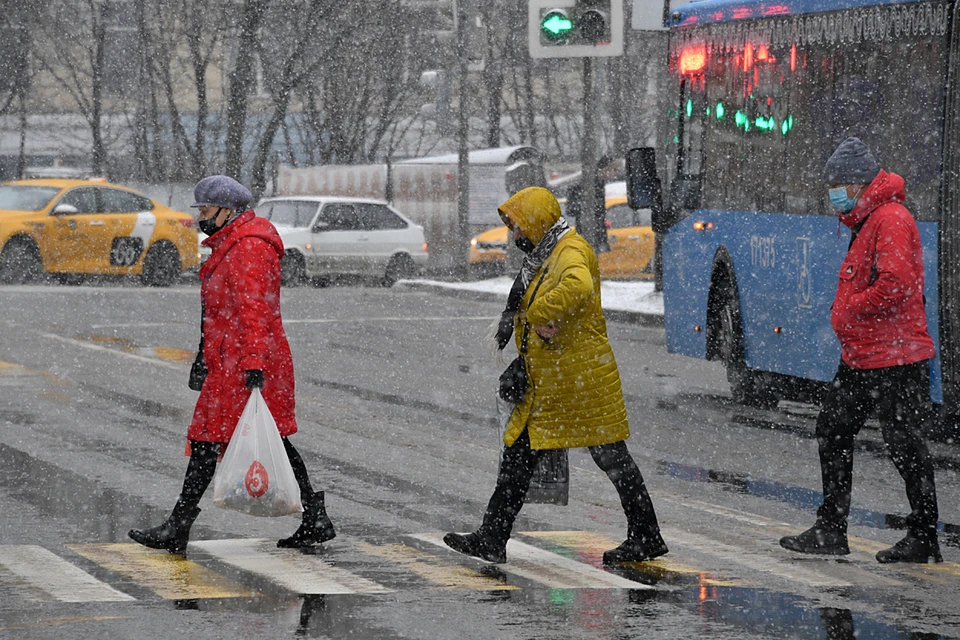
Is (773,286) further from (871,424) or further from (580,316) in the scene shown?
(580,316)

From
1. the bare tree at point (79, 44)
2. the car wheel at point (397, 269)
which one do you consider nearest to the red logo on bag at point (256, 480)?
the car wheel at point (397, 269)

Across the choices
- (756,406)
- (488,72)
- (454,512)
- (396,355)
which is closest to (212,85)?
(488,72)

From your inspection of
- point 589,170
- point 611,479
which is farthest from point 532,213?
point 589,170

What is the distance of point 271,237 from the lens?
25.3 ft

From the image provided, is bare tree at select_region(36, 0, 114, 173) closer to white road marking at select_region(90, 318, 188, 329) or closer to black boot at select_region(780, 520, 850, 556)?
white road marking at select_region(90, 318, 188, 329)

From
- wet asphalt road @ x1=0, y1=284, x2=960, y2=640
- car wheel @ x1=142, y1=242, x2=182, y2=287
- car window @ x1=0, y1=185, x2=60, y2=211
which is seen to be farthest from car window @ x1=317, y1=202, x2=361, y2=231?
wet asphalt road @ x1=0, y1=284, x2=960, y2=640

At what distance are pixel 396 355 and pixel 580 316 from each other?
10.6 m

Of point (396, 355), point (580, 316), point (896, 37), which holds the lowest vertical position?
point (396, 355)

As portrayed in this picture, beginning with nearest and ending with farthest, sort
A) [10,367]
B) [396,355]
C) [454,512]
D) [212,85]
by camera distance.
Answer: [454,512], [10,367], [396,355], [212,85]

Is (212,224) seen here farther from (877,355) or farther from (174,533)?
(877,355)

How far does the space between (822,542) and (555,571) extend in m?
1.21

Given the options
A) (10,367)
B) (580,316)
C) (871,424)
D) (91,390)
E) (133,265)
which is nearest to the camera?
(580,316)

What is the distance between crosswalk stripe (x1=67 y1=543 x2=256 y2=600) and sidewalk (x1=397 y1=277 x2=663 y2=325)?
1498 cm

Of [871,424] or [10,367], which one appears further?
[10,367]
